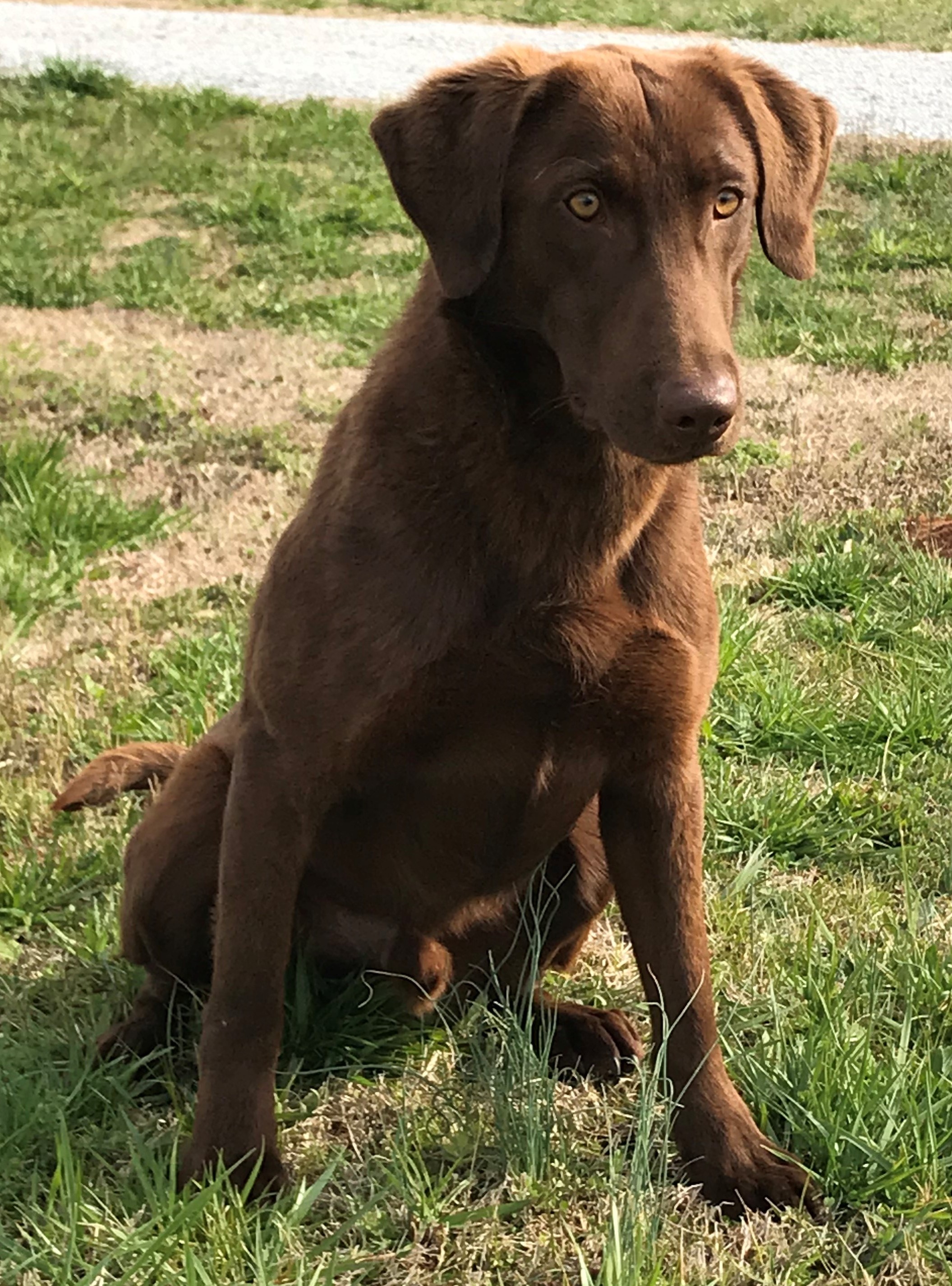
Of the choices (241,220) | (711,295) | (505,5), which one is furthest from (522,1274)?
(505,5)

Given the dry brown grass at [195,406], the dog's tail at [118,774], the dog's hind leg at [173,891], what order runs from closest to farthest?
→ the dog's hind leg at [173,891] < the dog's tail at [118,774] < the dry brown grass at [195,406]

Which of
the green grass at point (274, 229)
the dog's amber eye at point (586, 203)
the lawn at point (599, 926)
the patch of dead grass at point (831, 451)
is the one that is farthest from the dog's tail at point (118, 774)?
the green grass at point (274, 229)

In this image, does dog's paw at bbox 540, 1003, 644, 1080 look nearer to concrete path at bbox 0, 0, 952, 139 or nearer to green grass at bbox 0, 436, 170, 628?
green grass at bbox 0, 436, 170, 628

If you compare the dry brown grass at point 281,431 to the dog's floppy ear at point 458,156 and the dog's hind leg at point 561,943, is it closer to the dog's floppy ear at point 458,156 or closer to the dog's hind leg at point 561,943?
the dog's hind leg at point 561,943

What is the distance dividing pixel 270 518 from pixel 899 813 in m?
2.28

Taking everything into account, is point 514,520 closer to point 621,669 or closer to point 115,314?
point 621,669

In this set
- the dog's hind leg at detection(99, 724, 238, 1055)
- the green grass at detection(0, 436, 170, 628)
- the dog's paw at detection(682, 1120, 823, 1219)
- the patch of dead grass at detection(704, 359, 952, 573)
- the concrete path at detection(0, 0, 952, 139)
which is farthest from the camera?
the concrete path at detection(0, 0, 952, 139)

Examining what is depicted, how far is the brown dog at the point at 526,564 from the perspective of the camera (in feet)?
6.36

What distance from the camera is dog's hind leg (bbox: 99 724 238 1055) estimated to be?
2348 millimetres

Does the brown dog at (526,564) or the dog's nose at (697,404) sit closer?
the dog's nose at (697,404)

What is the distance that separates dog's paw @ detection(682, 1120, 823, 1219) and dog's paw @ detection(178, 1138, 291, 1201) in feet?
1.91

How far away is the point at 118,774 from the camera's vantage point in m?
2.82

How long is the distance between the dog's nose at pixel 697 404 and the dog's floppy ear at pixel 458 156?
0.32m

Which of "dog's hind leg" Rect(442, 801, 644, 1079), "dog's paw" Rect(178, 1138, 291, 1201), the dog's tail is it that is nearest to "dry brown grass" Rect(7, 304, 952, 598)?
the dog's tail
